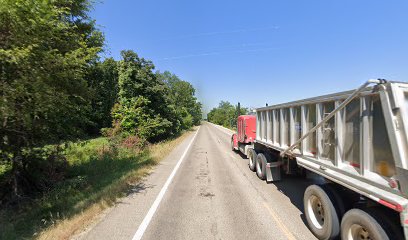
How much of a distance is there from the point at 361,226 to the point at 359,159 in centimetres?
103

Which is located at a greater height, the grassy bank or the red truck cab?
the red truck cab

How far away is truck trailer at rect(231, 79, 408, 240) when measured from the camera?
3496mm

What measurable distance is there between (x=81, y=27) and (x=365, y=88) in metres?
19.0

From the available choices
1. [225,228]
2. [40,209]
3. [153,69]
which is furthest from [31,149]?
[153,69]

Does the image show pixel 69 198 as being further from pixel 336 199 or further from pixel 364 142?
pixel 364 142

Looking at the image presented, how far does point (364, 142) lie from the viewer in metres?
4.17

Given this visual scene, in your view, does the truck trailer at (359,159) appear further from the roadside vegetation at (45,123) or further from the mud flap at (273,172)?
the roadside vegetation at (45,123)

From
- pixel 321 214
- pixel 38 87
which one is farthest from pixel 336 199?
pixel 38 87

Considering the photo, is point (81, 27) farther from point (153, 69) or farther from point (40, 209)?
point (40, 209)

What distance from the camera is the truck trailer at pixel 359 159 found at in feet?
11.5

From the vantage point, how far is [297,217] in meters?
6.16

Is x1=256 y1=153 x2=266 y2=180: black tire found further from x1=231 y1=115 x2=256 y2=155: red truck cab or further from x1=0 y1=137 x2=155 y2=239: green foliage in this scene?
x1=0 y1=137 x2=155 y2=239: green foliage

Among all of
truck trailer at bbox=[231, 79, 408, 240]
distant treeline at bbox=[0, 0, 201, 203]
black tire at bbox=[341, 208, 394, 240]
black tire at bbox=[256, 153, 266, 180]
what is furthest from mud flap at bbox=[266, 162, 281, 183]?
distant treeline at bbox=[0, 0, 201, 203]

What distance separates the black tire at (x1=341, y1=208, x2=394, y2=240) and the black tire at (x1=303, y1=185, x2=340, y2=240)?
382 millimetres
